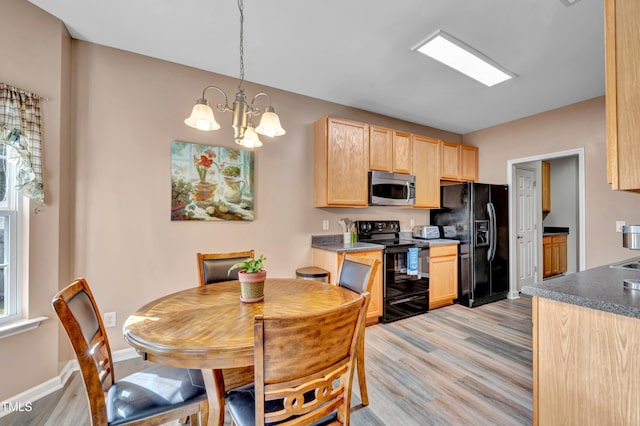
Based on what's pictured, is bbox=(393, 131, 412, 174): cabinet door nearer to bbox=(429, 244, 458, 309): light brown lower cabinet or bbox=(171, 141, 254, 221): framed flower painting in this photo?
bbox=(429, 244, 458, 309): light brown lower cabinet

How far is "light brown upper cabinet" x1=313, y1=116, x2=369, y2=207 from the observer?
10.2 feet

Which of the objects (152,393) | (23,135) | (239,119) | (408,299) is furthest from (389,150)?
(23,135)

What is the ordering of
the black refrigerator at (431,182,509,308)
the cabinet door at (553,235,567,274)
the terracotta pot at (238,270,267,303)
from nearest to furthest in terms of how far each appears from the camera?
the terracotta pot at (238,270,267,303) < the black refrigerator at (431,182,509,308) < the cabinet door at (553,235,567,274)

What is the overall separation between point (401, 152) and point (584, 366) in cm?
291

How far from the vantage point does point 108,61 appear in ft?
7.59

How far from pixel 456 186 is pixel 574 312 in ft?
9.90

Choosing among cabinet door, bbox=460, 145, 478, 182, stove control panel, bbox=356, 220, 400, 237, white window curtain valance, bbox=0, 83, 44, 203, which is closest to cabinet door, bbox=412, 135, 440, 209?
stove control panel, bbox=356, 220, 400, 237

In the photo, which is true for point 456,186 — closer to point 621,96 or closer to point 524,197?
point 524,197

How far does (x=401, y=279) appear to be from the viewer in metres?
3.28

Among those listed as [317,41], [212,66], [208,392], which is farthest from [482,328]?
[212,66]

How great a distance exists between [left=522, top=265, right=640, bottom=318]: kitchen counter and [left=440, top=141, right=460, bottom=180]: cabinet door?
2734 millimetres

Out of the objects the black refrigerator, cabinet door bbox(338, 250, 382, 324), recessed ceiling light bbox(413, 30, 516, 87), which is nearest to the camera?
recessed ceiling light bbox(413, 30, 516, 87)

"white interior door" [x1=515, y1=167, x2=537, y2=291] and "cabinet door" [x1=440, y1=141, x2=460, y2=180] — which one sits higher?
"cabinet door" [x1=440, y1=141, x2=460, y2=180]

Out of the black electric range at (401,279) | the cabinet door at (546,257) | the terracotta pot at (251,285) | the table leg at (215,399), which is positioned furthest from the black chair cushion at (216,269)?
the cabinet door at (546,257)
